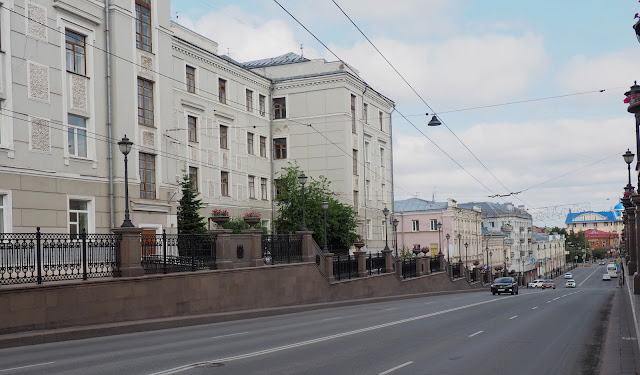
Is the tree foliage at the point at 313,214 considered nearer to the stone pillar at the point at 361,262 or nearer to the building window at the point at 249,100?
the stone pillar at the point at 361,262

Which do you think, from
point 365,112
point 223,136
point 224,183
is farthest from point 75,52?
point 365,112

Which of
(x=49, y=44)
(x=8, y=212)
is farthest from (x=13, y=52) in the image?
(x=8, y=212)

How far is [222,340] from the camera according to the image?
1620 centimetres

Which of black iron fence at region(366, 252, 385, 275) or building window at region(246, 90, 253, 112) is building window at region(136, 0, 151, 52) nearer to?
building window at region(246, 90, 253, 112)

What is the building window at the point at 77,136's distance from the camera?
26031mm

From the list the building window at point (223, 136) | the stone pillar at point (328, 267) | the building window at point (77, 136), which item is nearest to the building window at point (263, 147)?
the building window at point (223, 136)

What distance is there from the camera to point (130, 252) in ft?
67.9

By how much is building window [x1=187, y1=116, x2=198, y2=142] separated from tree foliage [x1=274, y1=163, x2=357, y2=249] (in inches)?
244

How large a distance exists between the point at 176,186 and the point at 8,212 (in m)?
9.59

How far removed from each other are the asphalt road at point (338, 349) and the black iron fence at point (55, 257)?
2479 mm

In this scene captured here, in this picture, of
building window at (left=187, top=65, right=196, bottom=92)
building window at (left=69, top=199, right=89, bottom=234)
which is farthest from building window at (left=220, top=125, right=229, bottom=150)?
building window at (left=69, top=199, right=89, bottom=234)

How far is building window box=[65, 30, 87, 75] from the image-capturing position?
26.0 metres

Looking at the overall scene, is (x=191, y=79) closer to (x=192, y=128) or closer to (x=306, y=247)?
(x=192, y=128)

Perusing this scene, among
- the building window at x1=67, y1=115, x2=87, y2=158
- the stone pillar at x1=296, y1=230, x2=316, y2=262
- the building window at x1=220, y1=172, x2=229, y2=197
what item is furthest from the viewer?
the building window at x1=220, y1=172, x2=229, y2=197
